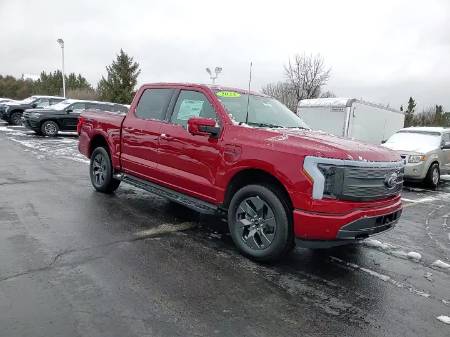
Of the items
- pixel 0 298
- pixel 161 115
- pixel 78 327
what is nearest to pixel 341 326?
pixel 78 327

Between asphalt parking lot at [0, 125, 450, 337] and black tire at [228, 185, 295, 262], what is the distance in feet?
0.55

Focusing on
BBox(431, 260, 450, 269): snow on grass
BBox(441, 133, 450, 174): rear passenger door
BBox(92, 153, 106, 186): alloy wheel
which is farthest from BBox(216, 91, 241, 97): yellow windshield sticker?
BBox(441, 133, 450, 174): rear passenger door

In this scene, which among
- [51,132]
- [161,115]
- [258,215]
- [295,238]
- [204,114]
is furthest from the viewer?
[51,132]

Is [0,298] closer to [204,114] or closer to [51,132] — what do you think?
[204,114]

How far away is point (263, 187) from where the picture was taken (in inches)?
173

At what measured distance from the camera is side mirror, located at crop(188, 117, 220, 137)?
466cm

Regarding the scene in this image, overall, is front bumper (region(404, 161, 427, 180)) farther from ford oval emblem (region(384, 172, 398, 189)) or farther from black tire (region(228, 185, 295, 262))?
black tire (region(228, 185, 295, 262))

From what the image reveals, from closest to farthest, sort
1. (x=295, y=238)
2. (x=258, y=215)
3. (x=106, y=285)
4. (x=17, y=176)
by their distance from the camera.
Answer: (x=106, y=285) → (x=295, y=238) → (x=258, y=215) → (x=17, y=176)

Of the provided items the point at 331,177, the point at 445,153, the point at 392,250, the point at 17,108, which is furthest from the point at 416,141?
the point at 17,108

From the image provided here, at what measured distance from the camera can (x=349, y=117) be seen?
15.4m

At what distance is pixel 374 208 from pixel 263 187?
1.17 meters

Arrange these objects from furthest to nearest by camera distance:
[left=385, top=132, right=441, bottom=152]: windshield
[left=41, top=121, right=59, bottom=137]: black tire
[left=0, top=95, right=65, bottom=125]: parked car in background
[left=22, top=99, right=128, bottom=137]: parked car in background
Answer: [left=0, top=95, right=65, bottom=125]: parked car in background
[left=41, top=121, right=59, bottom=137]: black tire
[left=22, top=99, right=128, bottom=137]: parked car in background
[left=385, top=132, right=441, bottom=152]: windshield

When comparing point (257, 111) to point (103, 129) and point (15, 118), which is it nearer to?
point (103, 129)

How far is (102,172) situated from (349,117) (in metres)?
10.8
